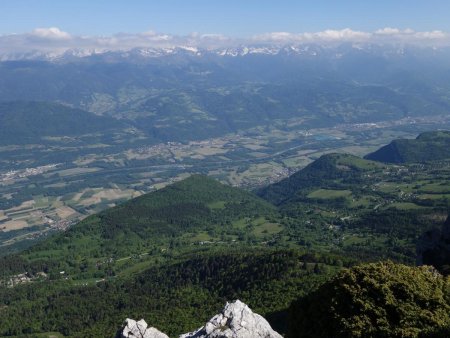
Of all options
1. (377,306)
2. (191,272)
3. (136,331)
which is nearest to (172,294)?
(191,272)

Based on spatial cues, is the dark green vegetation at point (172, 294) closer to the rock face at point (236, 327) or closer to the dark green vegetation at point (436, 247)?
the dark green vegetation at point (436, 247)

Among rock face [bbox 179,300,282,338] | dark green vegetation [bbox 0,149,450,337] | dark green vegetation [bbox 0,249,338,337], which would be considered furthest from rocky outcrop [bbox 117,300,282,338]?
dark green vegetation [bbox 0,249,338,337]

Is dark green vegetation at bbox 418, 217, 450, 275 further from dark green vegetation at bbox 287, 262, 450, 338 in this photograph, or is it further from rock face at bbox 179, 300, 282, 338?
rock face at bbox 179, 300, 282, 338

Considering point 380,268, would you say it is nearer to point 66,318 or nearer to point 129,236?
point 66,318

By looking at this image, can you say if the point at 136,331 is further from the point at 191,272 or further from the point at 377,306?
the point at 191,272

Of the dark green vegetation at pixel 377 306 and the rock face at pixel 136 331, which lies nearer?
the dark green vegetation at pixel 377 306

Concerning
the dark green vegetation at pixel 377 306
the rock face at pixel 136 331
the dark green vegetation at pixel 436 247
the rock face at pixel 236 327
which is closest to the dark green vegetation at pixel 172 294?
the dark green vegetation at pixel 436 247

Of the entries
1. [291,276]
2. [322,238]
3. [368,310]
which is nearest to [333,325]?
[368,310]
